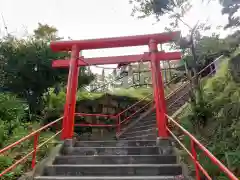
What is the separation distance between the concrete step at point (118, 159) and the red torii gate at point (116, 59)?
106 centimetres

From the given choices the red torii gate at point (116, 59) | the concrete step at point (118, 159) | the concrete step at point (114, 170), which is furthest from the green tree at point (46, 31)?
the concrete step at point (114, 170)

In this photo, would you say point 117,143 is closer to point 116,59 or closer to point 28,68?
point 116,59

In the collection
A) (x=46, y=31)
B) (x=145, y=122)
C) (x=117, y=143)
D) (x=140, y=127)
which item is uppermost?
(x=46, y=31)

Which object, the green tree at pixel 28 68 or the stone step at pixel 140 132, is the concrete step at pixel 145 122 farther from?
the green tree at pixel 28 68

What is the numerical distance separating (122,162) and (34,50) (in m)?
5.51

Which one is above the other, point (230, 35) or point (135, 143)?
point (230, 35)

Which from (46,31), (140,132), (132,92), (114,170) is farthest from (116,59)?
(46,31)

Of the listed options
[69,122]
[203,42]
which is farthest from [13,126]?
[203,42]

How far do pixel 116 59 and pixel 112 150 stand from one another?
295cm

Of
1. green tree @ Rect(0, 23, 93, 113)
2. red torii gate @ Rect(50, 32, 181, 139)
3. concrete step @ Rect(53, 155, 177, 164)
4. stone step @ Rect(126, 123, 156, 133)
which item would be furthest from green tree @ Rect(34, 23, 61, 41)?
concrete step @ Rect(53, 155, 177, 164)

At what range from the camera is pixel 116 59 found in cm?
776

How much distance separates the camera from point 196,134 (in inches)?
234

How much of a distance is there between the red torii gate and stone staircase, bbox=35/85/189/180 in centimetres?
60

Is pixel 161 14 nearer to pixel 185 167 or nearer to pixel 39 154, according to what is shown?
pixel 185 167
